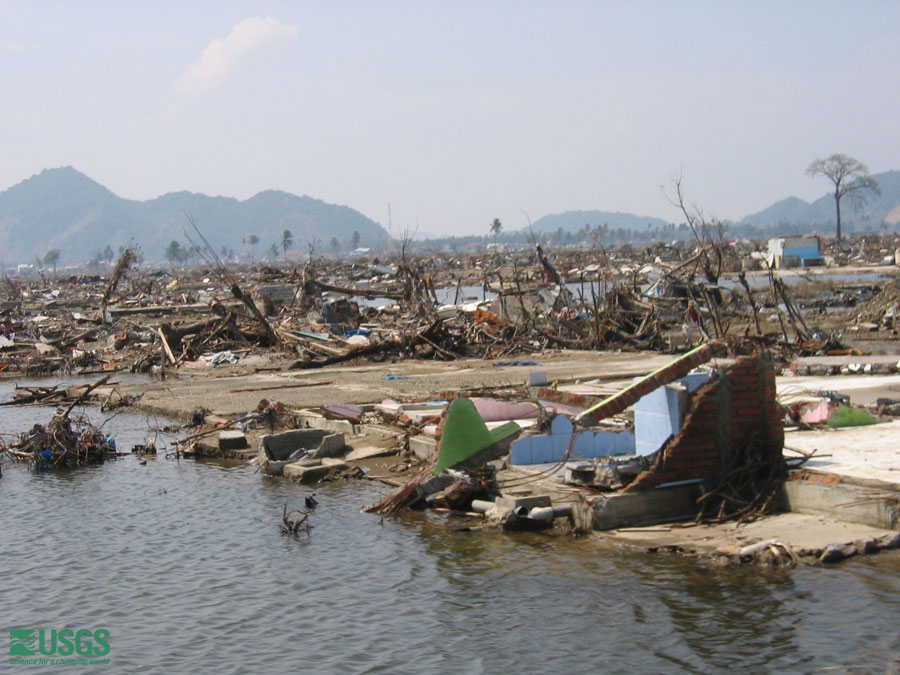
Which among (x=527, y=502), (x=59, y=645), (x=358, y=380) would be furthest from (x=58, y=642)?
(x=358, y=380)

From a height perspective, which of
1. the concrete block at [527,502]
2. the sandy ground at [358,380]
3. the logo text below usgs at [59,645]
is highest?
the sandy ground at [358,380]

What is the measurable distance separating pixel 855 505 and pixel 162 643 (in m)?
5.64

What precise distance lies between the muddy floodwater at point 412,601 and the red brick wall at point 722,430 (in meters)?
1.04

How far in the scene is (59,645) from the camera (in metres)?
7.25

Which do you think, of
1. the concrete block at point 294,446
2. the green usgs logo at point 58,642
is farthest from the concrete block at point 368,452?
the green usgs logo at point 58,642

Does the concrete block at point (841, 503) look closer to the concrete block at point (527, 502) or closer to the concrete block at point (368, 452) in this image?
the concrete block at point (527, 502)

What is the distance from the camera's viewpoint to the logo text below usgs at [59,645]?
7.00 m

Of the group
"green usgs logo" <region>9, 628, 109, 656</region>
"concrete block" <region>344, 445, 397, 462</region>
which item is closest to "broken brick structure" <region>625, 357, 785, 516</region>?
"green usgs logo" <region>9, 628, 109, 656</region>

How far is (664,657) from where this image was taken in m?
6.38

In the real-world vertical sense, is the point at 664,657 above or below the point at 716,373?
below

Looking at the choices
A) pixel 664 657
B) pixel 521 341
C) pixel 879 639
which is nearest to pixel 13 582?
pixel 664 657

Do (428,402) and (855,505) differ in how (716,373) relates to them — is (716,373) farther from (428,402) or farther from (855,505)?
(428,402)

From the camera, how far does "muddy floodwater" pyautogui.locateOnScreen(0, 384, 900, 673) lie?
6500 mm

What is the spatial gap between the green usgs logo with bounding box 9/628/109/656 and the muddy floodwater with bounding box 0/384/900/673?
83 millimetres
